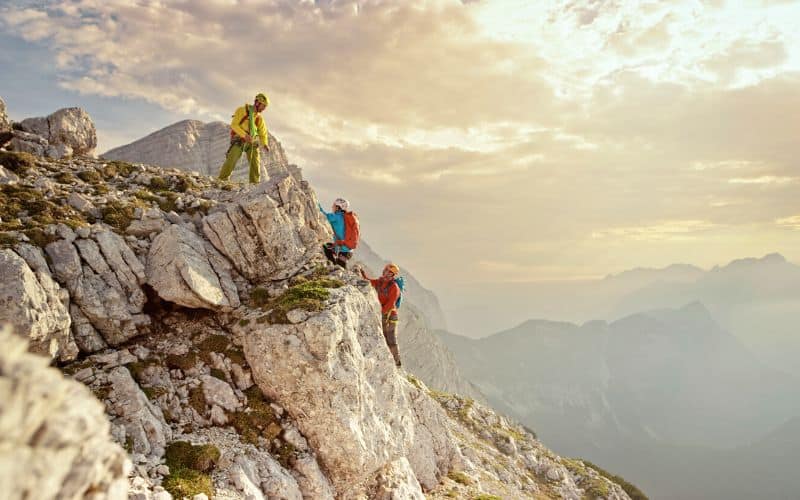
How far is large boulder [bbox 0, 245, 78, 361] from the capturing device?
12.1 metres

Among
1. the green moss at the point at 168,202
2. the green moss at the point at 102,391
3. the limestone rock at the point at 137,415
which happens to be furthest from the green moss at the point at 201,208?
the green moss at the point at 102,391

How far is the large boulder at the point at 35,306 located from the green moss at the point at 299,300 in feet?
22.6

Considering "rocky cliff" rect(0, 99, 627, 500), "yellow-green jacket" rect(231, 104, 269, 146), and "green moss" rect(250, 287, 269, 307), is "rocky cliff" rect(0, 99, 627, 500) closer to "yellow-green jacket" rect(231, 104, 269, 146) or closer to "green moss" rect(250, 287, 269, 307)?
"green moss" rect(250, 287, 269, 307)

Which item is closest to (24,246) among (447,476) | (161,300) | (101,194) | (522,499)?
(161,300)

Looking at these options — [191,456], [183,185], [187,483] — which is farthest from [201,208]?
[187,483]

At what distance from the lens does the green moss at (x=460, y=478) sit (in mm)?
23859

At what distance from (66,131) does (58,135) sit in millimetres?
595

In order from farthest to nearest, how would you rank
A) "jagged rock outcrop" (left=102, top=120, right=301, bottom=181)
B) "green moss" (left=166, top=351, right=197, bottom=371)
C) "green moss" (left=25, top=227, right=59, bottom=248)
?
1. "jagged rock outcrop" (left=102, top=120, right=301, bottom=181)
2. "green moss" (left=166, top=351, right=197, bottom=371)
3. "green moss" (left=25, top=227, right=59, bottom=248)

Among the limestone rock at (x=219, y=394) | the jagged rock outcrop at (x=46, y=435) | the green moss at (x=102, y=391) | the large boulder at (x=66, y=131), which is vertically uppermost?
the large boulder at (x=66, y=131)

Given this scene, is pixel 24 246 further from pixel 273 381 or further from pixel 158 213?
pixel 273 381

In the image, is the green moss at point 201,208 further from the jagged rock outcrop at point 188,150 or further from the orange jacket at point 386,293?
the jagged rock outcrop at point 188,150

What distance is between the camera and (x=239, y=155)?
2605 centimetres

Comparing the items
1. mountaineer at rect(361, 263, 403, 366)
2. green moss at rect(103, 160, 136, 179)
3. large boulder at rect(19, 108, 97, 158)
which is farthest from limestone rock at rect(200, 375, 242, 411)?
large boulder at rect(19, 108, 97, 158)

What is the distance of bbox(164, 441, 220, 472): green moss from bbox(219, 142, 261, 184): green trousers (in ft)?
58.5
